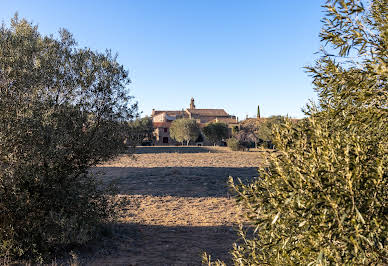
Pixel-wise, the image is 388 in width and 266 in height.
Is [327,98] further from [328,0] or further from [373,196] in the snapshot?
[373,196]

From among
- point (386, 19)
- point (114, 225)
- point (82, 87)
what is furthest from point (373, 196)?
point (114, 225)

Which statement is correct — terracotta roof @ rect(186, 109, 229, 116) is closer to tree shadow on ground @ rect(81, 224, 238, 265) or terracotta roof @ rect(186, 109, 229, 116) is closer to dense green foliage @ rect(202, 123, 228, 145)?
dense green foliage @ rect(202, 123, 228, 145)

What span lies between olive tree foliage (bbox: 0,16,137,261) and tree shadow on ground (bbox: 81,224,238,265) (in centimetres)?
102

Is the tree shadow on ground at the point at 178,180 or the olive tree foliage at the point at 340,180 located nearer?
the olive tree foliage at the point at 340,180

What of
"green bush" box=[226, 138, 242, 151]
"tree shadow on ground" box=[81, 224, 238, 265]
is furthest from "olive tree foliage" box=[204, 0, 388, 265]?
"green bush" box=[226, 138, 242, 151]

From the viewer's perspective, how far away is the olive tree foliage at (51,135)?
10172 millimetres

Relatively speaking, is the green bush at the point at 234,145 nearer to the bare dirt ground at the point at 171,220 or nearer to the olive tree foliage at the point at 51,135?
the bare dirt ground at the point at 171,220

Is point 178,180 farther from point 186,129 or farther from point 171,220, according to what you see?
point 186,129

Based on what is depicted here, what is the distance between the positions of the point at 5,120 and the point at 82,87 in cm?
329

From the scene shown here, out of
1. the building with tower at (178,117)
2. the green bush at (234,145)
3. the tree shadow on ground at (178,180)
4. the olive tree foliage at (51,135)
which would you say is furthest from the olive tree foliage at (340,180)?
the building with tower at (178,117)

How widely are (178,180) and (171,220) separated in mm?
10287

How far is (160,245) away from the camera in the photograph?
44.0ft

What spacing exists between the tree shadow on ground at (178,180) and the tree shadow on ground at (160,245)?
674 cm

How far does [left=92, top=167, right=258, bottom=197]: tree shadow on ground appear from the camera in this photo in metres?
24.1
